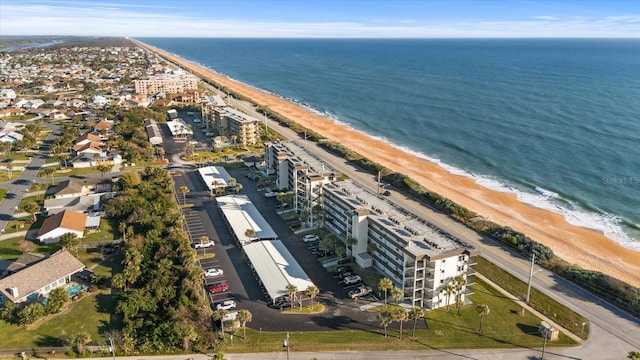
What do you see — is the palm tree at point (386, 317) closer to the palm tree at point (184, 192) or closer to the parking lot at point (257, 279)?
the parking lot at point (257, 279)

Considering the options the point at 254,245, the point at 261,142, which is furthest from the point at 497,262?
the point at 261,142

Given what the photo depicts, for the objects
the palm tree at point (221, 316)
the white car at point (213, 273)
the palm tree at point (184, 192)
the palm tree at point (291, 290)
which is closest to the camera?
the palm tree at point (221, 316)

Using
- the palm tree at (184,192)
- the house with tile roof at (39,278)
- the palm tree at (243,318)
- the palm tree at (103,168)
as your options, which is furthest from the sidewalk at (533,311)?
the palm tree at (103,168)

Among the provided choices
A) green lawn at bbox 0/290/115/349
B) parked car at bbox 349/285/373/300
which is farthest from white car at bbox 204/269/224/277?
parked car at bbox 349/285/373/300

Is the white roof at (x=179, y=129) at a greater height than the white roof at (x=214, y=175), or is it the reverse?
the white roof at (x=179, y=129)

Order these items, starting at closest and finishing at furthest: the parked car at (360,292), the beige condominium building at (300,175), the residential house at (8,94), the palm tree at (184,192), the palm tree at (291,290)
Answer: the palm tree at (291,290) → the parked car at (360,292) → the beige condominium building at (300,175) → the palm tree at (184,192) → the residential house at (8,94)

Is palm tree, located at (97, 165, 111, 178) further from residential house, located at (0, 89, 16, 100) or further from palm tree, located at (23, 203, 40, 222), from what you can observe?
residential house, located at (0, 89, 16, 100)

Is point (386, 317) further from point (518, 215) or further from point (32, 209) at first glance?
point (32, 209)

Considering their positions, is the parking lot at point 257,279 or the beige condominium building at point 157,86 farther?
the beige condominium building at point 157,86
